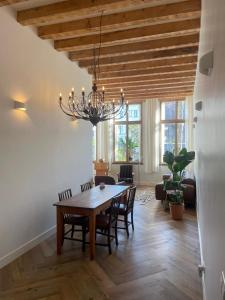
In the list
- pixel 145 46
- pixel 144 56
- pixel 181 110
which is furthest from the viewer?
pixel 181 110

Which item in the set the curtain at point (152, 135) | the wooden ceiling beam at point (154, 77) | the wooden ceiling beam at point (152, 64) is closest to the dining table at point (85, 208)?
the wooden ceiling beam at point (152, 64)

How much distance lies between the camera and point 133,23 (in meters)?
3.73

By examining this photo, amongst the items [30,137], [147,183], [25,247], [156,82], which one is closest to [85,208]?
[25,247]

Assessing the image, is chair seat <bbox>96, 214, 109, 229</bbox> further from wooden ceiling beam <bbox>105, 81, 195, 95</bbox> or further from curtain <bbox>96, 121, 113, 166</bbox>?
Answer: curtain <bbox>96, 121, 113, 166</bbox>

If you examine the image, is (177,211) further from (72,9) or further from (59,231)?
(72,9)

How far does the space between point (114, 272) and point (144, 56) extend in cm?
392

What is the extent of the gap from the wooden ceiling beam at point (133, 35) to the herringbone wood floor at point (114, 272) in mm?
3351

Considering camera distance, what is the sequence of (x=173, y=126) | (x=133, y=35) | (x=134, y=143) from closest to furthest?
(x=133, y=35) → (x=173, y=126) → (x=134, y=143)

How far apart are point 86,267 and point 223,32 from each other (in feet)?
10.8

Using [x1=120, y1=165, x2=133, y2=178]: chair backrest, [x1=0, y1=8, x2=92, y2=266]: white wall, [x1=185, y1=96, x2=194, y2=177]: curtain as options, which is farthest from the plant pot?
[x1=120, y1=165, x2=133, y2=178]: chair backrest

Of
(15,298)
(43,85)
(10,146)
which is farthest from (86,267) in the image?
(43,85)

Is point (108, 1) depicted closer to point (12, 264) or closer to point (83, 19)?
point (83, 19)

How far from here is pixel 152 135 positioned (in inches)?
384

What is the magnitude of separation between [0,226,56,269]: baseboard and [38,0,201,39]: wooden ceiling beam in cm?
331
